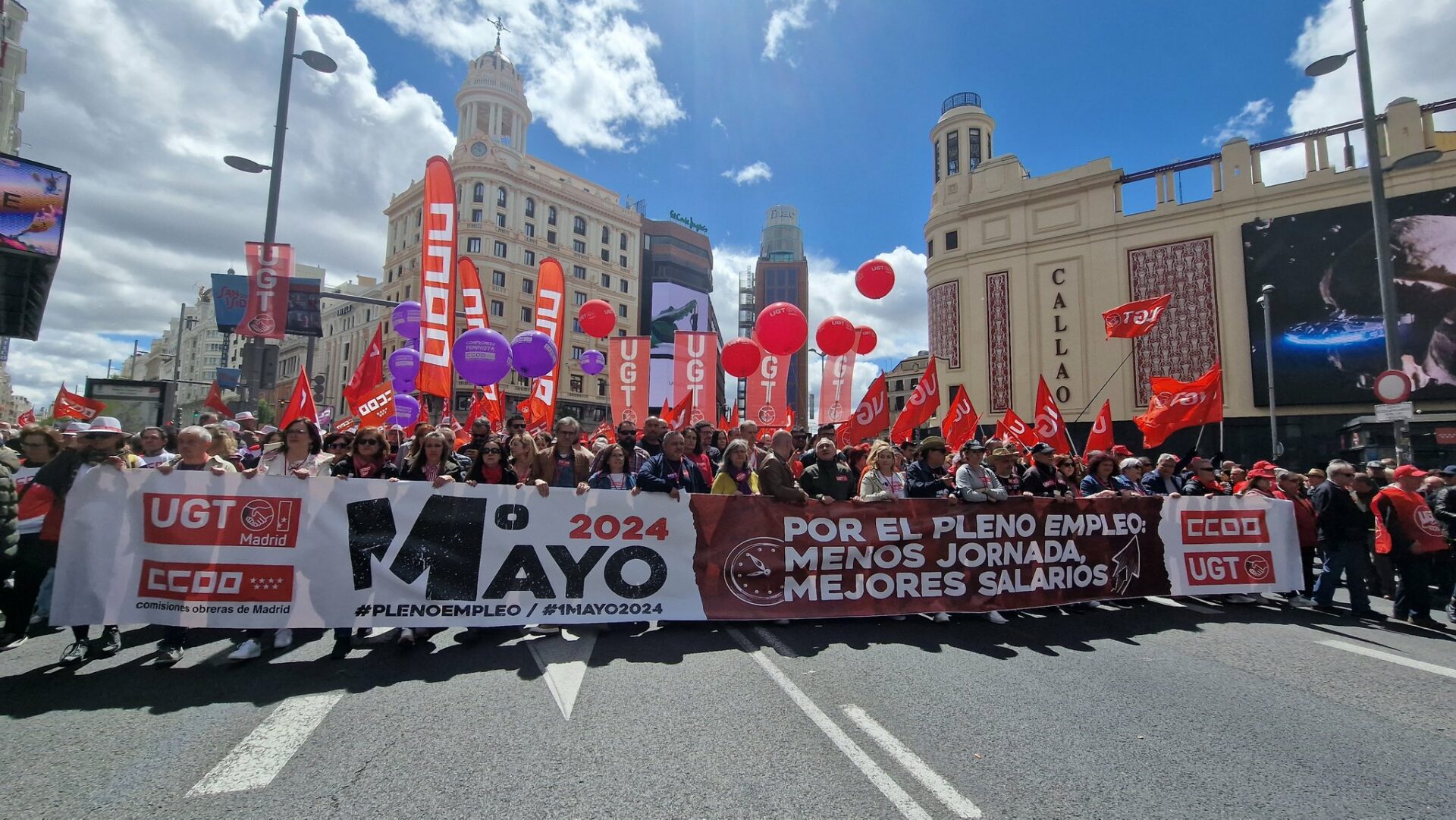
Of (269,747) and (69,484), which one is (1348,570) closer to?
(269,747)

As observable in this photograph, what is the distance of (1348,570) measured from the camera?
6.71 meters

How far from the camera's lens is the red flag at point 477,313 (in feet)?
40.5

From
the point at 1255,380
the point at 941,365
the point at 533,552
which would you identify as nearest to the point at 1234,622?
the point at 533,552

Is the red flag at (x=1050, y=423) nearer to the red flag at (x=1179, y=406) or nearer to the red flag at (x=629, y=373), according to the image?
the red flag at (x=1179, y=406)

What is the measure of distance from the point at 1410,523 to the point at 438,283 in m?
12.5

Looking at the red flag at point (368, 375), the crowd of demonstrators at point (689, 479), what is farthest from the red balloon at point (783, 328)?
the red flag at point (368, 375)

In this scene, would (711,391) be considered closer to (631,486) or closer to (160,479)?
(631,486)

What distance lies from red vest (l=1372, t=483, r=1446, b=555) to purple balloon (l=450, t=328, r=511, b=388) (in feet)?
39.3

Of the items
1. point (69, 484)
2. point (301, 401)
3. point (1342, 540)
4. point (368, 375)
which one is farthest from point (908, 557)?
point (368, 375)

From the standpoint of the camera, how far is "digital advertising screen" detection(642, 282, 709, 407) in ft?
204

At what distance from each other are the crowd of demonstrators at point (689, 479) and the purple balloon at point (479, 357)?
306 cm

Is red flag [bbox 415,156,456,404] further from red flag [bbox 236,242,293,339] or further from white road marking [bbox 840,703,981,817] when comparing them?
white road marking [bbox 840,703,981,817]

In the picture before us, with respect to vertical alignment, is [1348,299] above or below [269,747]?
above

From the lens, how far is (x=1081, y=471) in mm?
8930
